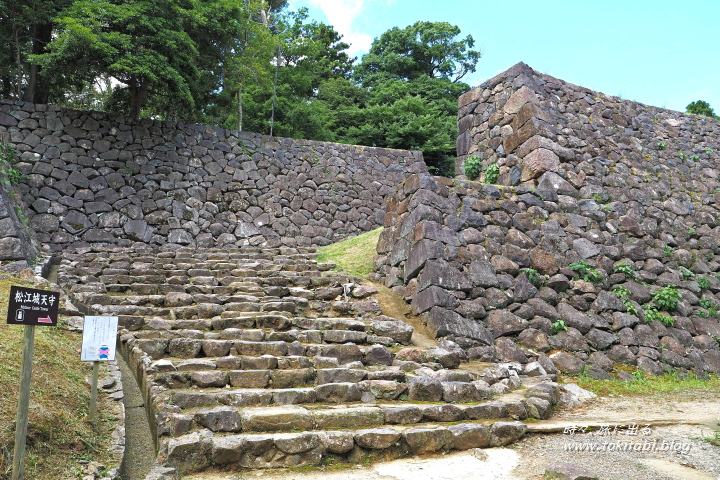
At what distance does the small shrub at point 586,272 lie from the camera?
7238 mm

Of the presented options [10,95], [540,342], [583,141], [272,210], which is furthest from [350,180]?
[10,95]

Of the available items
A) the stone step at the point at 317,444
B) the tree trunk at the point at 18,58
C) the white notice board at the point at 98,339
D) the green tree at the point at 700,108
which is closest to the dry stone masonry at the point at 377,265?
the stone step at the point at 317,444

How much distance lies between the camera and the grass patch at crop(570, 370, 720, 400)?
577cm

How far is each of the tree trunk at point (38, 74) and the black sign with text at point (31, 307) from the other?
1050cm

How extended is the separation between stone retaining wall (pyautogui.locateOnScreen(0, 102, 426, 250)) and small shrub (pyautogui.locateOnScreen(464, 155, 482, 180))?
12.5 ft

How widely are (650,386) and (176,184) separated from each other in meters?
9.43

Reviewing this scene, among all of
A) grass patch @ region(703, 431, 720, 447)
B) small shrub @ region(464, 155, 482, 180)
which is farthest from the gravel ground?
small shrub @ region(464, 155, 482, 180)

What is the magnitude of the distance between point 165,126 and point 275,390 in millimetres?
8828

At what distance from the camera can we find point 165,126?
11.0 metres

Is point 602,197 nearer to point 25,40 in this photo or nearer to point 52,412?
point 52,412

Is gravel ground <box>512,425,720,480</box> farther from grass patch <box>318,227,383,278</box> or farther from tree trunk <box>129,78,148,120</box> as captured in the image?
tree trunk <box>129,78,148,120</box>

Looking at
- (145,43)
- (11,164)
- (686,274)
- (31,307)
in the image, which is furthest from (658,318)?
(11,164)

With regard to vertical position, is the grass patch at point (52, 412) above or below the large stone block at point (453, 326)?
below

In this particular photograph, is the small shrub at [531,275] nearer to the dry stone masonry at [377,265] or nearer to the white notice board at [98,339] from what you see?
the dry stone masonry at [377,265]
